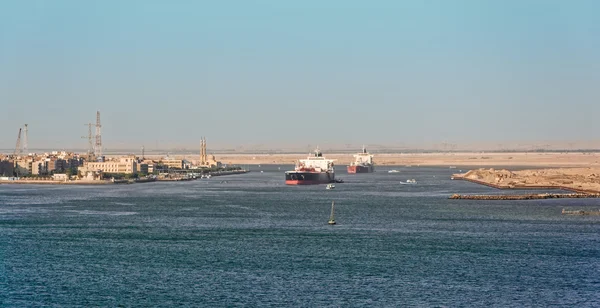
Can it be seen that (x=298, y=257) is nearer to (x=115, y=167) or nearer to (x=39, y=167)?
(x=115, y=167)

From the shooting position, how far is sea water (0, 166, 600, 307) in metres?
30.6

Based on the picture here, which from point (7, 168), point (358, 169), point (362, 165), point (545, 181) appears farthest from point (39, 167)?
point (545, 181)

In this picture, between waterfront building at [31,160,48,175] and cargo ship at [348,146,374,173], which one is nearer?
waterfront building at [31,160,48,175]

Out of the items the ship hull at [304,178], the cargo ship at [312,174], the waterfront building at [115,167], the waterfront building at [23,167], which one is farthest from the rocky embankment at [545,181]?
the waterfront building at [23,167]

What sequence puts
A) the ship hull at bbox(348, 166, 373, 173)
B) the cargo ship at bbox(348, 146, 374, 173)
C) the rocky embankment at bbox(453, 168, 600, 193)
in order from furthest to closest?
the cargo ship at bbox(348, 146, 374, 173) → the ship hull at bbox(348, 166, 373, 173) → the rocky embankment at bbox(453, 168, 600, 193)

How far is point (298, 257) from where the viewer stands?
3900 cm

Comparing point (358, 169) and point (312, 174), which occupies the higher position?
point (312, 174)

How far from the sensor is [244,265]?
36.8 m

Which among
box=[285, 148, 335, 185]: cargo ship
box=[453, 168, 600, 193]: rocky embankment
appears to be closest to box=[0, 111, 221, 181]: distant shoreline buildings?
box=[285, 148, 335, 185]: cargo ship

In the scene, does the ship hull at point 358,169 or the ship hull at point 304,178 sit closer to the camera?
the ship hull at point 304,178

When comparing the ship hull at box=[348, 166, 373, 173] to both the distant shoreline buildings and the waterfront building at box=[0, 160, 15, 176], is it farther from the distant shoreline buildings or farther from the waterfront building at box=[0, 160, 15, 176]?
the waterfront building at box=[0, 160, 15, 176]

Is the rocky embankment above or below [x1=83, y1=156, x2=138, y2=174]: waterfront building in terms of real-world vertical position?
below

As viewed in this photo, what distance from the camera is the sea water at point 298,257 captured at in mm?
30578

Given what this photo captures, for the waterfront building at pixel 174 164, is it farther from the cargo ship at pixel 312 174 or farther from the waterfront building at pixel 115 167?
the cargo ship at pixel 312 174
